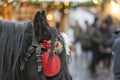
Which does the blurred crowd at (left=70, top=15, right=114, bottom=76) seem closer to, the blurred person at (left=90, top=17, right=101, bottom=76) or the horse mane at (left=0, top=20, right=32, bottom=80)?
the blurred person at (left=90, top=17, right=101, bottom=76)

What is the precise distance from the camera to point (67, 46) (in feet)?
7.09

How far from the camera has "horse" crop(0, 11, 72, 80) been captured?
1857mm

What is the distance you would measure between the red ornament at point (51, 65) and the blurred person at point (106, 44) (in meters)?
9.37

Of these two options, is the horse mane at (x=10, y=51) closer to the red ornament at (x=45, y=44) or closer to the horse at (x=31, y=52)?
the horse at (x=31, y=52)

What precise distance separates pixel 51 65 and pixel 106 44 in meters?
9.52

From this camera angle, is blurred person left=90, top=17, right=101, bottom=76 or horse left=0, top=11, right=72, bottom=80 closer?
horse left=0, top=11, right=72, bottom=80

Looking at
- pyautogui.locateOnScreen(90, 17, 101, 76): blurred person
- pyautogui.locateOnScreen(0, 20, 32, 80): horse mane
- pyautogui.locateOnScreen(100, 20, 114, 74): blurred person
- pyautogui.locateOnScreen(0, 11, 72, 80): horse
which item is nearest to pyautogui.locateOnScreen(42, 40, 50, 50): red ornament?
pyautogui.locateOnScreen(0, 11, 72, 80): horse

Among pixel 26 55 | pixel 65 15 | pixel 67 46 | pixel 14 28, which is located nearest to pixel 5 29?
pixel 14 28

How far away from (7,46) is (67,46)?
422 mm

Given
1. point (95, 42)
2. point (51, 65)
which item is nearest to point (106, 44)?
point (95, 42)

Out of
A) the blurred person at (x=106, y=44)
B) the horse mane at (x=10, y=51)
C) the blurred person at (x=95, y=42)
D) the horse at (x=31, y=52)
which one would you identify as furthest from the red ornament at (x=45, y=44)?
the blurred person at (x=95, y=42)

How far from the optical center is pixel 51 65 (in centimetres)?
194

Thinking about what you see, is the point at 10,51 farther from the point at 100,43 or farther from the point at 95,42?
the point at 95,42

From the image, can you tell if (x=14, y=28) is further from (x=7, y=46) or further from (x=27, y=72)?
(x=27, y=72)
